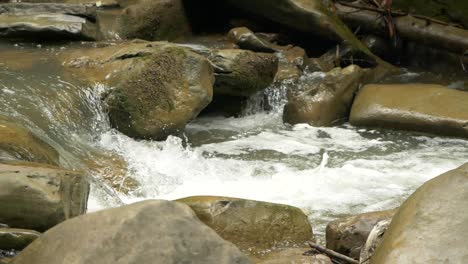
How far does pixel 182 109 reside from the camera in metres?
7.11

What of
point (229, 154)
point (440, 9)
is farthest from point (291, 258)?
point (440, 9)

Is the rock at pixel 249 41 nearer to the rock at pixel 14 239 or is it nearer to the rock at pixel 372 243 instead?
the rock at pixel 372 243

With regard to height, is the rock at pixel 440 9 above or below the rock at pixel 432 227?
below

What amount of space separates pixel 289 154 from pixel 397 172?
3.52ft

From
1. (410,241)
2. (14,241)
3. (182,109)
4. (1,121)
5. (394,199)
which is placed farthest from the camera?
(182,109)

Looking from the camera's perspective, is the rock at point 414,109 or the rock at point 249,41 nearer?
the rock at point 414,109

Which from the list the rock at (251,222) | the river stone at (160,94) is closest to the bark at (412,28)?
the river stone at (160,94)

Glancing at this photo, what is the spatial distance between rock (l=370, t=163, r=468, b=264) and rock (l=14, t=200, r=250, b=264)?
72cm

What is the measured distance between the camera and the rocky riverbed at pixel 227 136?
3043mm

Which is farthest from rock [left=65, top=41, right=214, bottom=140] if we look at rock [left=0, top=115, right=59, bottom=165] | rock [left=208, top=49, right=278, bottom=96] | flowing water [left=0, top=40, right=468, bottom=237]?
rock [left=0, top=115, right=59, bottom=165]

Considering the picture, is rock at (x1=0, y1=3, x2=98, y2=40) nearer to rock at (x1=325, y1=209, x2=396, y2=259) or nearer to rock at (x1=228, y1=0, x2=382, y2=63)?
rock at (x1=228, y1=0, x2=382, y2=63)

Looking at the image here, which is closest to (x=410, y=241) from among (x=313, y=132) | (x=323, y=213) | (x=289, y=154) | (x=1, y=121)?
(x=323, y=213)

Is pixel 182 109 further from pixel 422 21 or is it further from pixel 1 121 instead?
pixel 422 21

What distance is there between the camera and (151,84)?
702cm
